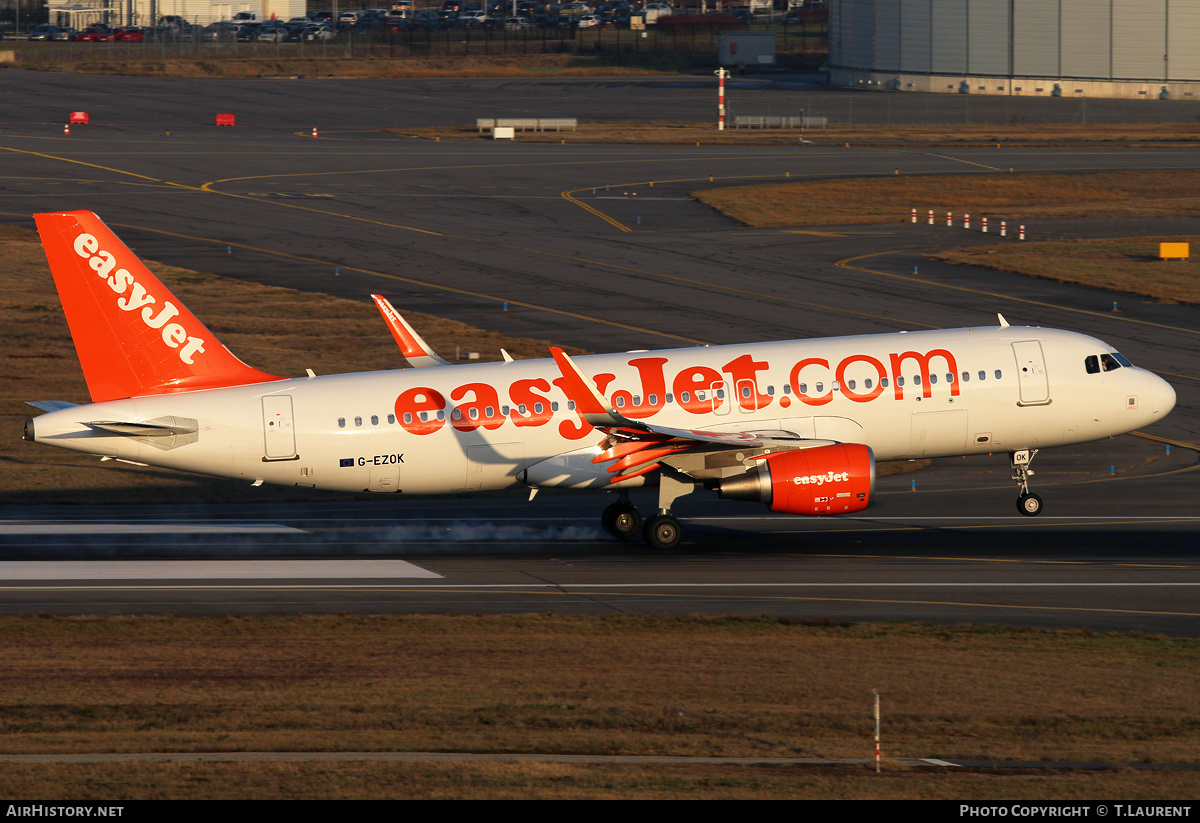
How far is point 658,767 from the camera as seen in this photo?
1927 cm

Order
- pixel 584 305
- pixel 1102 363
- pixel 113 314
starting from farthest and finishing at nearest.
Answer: pixel 584 305 → pixel 1102 363 → pixel 113 314

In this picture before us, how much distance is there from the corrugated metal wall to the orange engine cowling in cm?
13216

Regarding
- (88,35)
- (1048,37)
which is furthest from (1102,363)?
(88,35)

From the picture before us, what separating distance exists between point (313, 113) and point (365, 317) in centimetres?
8138

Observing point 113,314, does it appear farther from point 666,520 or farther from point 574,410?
point 666,520

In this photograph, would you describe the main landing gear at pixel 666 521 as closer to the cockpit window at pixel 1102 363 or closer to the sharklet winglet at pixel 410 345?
the sharklet winglet at pixel 410 345

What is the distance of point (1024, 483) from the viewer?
126ft

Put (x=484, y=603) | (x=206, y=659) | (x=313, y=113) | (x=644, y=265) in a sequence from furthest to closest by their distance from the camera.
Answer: (x=313, y=113), (x=644, y=265), (x=484, y=603), (x=206, y=659)

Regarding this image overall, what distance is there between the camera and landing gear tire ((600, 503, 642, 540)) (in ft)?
120

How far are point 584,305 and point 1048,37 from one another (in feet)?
353

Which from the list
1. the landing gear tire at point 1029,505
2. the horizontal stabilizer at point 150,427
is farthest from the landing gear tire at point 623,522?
the horizontal stabilizer at point 150,427

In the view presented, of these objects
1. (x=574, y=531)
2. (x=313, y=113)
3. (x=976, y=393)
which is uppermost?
(x=313, y=113)

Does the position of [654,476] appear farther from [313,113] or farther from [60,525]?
[313,113]
